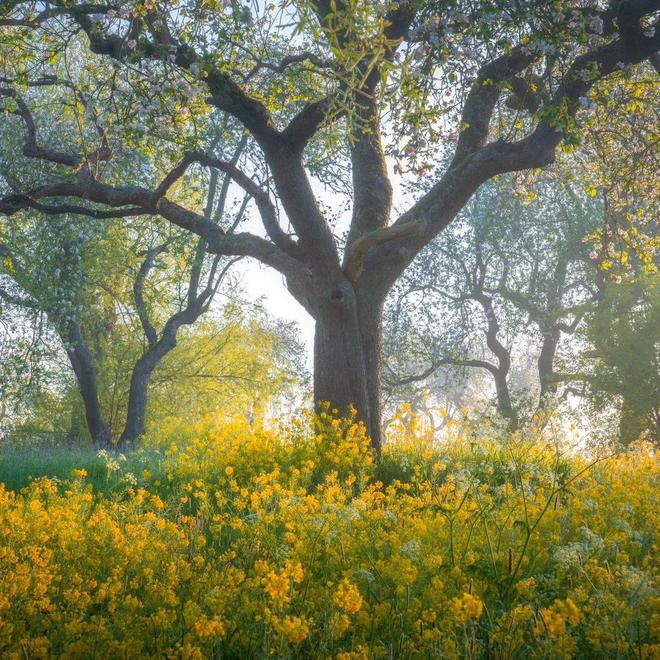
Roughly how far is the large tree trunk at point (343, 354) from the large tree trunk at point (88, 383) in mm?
9721

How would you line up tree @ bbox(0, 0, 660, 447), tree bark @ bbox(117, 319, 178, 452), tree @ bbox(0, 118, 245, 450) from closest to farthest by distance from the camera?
tree @ bbox(0, 0, 660, 447), tree @ bbox(0, 118, 245, 450), tree bark @ bbox(117, 319, 178, 452)

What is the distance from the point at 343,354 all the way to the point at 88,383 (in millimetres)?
11226

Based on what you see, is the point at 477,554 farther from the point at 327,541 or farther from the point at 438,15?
the point at 438,15

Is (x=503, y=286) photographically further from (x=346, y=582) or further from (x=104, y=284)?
(x=346, y=582)

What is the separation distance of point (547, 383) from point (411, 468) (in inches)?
572

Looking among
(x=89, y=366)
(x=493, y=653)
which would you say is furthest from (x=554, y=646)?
(x=89, y=366)

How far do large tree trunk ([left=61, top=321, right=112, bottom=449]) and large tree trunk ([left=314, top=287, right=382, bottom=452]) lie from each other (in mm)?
9721

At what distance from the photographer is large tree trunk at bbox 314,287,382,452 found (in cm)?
998

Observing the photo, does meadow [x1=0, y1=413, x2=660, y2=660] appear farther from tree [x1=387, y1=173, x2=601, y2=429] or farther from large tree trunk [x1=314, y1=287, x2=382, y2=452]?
tree [x1=387, y1=173, x2=601, y2=429]

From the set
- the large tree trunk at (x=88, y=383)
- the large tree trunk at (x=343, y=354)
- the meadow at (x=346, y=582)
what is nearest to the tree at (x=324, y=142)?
the large tree trunk at (x=343, y=354)

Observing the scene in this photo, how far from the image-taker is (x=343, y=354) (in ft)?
32.8

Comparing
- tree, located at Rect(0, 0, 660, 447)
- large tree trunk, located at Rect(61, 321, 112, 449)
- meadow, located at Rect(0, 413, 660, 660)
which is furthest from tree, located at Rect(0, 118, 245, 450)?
meadow, located at Rect(0, 413, 660, 660)

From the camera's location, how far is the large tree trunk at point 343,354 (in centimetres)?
998

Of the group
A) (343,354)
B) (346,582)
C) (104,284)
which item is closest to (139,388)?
(104,284)
